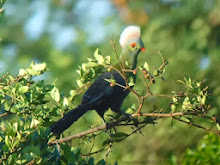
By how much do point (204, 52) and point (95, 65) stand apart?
635 cm

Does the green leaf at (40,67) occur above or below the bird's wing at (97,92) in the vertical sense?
above

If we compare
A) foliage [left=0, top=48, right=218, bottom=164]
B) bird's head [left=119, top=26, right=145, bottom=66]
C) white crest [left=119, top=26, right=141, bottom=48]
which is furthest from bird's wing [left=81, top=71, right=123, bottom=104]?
foliage [left=0, top=48, right=218, bottom=164]

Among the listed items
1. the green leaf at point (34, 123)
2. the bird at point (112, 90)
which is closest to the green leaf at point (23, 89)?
the green leaf at point (34, 123)

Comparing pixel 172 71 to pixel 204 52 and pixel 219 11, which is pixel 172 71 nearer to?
pixel 204 52

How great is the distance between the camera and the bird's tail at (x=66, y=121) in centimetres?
297

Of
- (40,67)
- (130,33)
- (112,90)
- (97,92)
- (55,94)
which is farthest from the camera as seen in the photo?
(130,33)

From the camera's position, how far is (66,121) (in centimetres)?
306

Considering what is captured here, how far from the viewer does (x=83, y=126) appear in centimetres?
682

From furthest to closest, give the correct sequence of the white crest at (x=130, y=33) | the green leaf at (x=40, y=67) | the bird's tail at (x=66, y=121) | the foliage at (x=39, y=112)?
the white crest at (x=130, y=33) → the bird's tail at (x=66, y=121) → the green leaf at (x=40, y=67) → the foliage at (x=39, y=112)

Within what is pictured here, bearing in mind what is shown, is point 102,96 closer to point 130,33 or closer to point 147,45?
point 130,33

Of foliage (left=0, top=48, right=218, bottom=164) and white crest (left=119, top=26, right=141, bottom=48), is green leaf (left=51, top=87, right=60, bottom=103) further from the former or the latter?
white crest (left=119, top=26, right=141, bottom=48)

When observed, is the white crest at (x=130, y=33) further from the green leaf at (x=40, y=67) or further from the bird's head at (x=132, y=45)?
the green leaf at (x=40, y=67)

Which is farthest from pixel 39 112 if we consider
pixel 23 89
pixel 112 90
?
pixel 112 90

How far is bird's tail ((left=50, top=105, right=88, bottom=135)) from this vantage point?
297 centimetres
